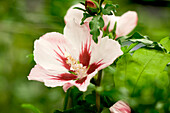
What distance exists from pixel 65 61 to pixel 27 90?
47.1 inches

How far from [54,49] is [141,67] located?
0.13 meters

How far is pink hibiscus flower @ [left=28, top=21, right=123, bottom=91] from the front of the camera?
0.35 metres

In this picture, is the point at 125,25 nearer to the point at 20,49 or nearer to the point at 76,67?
the point at 76,67

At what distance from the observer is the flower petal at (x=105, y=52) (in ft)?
1.04

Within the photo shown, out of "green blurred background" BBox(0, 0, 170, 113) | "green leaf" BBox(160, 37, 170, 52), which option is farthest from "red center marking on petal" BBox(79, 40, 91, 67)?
"green blurred background" BBox(0, 0, 170, 113)

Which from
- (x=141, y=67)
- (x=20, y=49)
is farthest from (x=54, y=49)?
(x=20, y=49)

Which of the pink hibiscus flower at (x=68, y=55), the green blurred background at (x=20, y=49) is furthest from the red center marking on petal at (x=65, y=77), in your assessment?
the green blurred background at (x=20, y=49)

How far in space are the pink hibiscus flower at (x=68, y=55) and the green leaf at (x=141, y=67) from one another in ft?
0.11

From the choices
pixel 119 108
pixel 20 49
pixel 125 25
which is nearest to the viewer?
pixel 119 108

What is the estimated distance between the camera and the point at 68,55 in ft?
1.25

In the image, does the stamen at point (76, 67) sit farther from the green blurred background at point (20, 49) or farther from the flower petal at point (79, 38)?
the green blurred background at point (20, 49)

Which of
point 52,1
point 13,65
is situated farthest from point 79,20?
point 13,65

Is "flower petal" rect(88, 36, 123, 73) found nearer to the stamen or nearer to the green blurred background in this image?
the stamen

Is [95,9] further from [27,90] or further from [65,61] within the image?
[27,90]
